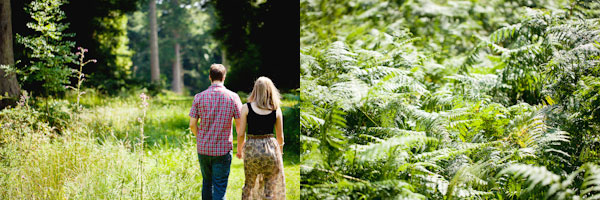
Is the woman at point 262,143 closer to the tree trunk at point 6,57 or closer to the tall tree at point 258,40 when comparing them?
the tall tree at point 258,40

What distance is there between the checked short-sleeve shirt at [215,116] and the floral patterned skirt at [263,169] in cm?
29

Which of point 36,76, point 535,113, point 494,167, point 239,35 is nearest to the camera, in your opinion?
point 494,167

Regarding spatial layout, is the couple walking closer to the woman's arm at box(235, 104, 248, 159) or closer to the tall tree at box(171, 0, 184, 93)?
the woman's arm at box(235, 104, 248, 159)

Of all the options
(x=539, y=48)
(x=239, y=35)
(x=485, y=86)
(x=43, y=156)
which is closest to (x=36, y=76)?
(x=43, y=156)

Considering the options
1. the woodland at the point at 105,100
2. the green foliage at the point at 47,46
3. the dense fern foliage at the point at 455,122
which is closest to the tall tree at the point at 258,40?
the woodland at the point at 105,100

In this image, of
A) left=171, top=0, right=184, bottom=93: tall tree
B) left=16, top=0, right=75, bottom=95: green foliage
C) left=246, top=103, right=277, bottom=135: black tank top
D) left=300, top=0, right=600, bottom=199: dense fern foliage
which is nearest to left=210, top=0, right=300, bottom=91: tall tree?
Answer: left=300, top=0, right=600, bottom=199: dense fern foliage

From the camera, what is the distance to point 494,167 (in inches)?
99.7

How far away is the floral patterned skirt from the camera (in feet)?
9.50

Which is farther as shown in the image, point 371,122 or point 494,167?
point 371,122

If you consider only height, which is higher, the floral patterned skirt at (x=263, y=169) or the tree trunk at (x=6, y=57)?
the tree trunk at (x=6, y=57)

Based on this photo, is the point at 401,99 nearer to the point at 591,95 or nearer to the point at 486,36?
the point at 591,95

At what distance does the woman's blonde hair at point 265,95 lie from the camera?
2822 millimetres

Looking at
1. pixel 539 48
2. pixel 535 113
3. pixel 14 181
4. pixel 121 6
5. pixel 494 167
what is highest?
pixel 121 6

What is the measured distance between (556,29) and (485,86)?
0.80 metres
